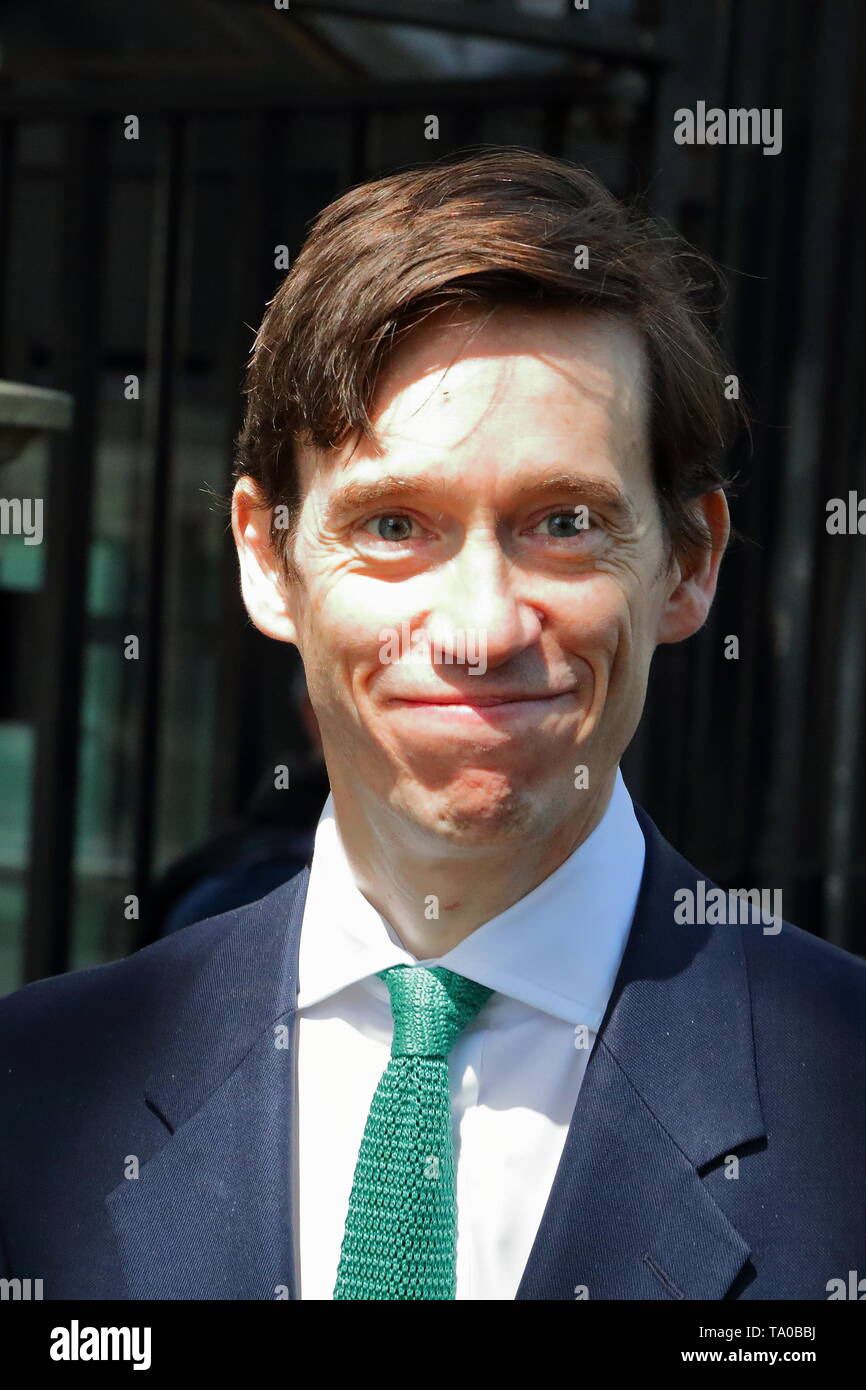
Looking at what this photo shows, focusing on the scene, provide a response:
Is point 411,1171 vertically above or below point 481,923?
below

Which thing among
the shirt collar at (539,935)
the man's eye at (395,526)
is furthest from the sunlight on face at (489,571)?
the shirt collar at (539,935)

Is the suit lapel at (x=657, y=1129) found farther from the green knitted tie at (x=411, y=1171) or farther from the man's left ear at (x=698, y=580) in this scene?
the man's left ear at (x=698, y=580)

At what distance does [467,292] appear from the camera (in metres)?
1.41

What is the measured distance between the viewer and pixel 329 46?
363 centimetres

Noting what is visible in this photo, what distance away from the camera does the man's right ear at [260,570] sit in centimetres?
166

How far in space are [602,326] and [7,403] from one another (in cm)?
81

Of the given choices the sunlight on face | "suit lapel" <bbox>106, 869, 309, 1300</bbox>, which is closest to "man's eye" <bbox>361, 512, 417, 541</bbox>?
the sunlight on face

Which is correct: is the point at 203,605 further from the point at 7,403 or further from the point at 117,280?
the point at 7,403

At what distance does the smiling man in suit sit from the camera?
141 centimetres

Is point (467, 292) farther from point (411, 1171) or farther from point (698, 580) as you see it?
point (411, 1171)

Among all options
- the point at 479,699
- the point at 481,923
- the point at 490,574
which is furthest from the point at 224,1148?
the point at 490,574

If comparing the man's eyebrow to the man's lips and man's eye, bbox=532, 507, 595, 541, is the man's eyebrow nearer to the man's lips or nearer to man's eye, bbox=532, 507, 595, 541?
man's eye, bbox=532, 507, 595, 541

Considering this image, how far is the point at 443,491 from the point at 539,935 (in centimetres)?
44
